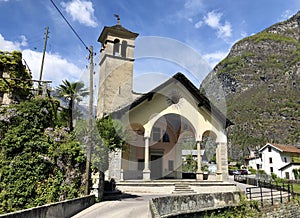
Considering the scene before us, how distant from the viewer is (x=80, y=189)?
13.0m

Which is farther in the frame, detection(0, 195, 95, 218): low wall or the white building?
the white building

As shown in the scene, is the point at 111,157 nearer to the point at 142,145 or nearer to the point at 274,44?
the point at 142,145

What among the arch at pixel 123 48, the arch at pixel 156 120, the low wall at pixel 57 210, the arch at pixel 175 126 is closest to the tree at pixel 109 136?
the low wall at pixel 57 210

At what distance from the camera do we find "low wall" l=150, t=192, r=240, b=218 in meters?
10.4

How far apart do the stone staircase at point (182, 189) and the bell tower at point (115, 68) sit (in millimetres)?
12843

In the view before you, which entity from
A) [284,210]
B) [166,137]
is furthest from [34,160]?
[284,210]

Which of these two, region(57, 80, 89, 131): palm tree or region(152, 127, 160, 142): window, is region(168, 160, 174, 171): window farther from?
region(57, 80, 89, 131): palm tree

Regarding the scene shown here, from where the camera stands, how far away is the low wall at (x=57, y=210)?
6909mm

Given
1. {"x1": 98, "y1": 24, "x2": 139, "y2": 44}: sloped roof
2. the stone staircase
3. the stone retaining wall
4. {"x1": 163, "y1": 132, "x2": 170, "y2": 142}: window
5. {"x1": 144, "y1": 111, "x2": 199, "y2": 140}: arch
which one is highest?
{"x1": 98, "y1": 24, "x2": 139, "y2": 44}: sloped roof

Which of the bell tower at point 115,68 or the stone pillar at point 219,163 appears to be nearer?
the stone pillar at point 219,163

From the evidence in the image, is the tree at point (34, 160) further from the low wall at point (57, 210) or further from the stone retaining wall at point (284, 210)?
the stone retaining wall at point (284, 210)

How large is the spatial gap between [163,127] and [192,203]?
12.7 meters

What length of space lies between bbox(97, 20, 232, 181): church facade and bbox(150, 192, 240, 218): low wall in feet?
19.7

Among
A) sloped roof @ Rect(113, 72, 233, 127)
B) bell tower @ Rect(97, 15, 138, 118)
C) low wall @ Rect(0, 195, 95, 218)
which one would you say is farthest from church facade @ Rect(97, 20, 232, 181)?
low wall @ Rect(0, 195, 95, 218)
